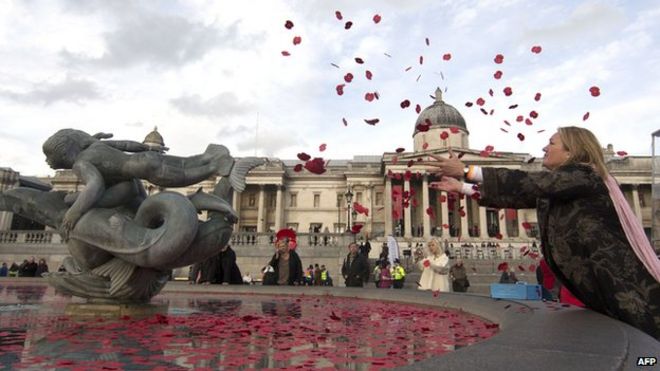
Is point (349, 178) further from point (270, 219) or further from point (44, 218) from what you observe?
point (44, 218)

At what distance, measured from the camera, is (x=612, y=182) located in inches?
116

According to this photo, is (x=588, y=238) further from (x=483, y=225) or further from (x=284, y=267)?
(x=483, y=225)

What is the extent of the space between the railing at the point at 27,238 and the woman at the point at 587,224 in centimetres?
2895

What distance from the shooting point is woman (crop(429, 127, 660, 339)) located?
106 inches

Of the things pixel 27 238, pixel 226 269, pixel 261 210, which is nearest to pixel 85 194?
pixel 226 269

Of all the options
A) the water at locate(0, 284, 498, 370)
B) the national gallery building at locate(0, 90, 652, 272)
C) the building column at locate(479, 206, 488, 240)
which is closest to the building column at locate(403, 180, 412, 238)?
the national gallery building at locate(0, 90, 652, 272)

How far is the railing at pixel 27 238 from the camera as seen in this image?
26.3 meters

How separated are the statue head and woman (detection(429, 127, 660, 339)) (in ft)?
15.3

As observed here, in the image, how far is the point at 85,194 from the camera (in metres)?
5.15

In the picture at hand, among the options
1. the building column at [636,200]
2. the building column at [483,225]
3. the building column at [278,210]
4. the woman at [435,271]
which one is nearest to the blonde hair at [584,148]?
the woman at [435,271]

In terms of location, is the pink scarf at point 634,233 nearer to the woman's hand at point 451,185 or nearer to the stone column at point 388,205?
the woman's hand at point 451,185

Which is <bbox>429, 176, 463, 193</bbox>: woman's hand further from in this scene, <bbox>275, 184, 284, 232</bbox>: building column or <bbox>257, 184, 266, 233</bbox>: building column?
<bbox>257, 184, 266, 233</bbox>: building column

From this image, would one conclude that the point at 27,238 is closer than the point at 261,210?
Yes

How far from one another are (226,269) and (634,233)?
29.8 feet
